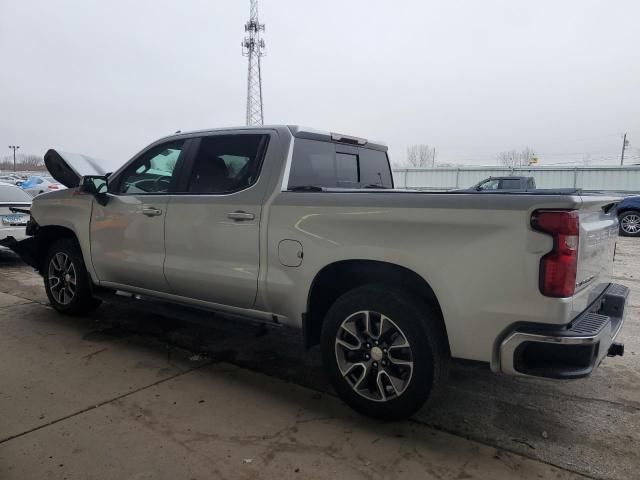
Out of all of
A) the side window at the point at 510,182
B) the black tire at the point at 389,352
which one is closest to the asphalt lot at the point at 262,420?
the black tire at the point at 389,352

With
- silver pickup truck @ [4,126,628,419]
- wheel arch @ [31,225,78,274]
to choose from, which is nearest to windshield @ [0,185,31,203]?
wheel arch @ [31,225,78,274]

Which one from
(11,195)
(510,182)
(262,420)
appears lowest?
(262,420)

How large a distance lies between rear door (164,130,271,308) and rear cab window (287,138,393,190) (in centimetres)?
27

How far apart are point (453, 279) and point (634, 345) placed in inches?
121

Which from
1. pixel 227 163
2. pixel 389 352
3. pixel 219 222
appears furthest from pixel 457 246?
pixel 227 163

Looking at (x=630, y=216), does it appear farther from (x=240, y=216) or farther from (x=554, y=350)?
(x=240, y=216)

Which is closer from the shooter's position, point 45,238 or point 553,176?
point 45,238

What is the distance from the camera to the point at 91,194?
4770 mm

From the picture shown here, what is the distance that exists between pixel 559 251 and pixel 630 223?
1450 cm

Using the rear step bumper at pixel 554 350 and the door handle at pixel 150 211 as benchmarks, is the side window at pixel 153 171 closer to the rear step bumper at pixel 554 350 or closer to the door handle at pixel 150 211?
the door handle at pixel 150 211

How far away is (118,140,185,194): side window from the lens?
4340 millimetres

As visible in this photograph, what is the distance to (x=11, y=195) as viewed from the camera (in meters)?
8.87

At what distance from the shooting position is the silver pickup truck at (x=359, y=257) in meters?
2.52

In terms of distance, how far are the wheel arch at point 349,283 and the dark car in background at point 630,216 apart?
13.9 m
